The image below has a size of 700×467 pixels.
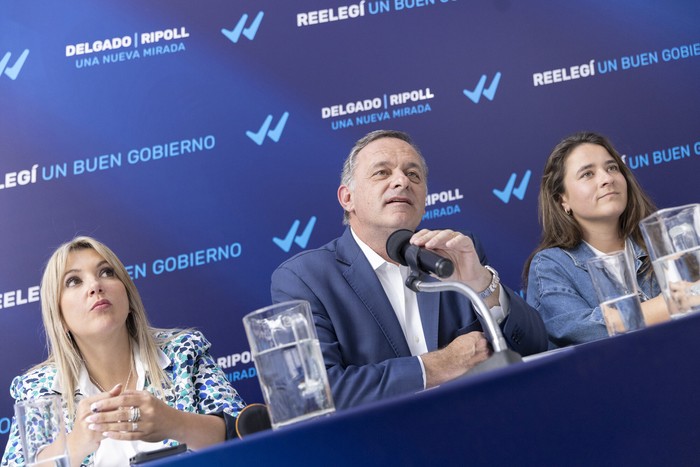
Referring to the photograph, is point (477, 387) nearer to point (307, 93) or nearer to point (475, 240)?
point (475, 240)

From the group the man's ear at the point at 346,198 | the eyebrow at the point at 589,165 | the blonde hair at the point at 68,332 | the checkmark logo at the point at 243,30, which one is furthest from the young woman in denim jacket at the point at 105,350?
the eyebrow at the point at 589,165

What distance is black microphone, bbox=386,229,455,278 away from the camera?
127cm

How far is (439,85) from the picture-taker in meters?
3.33

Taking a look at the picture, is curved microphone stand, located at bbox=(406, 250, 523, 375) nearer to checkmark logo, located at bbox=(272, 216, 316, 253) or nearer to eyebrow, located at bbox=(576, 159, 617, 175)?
eyebrow, located at bbox=(576, 159, 617, 175)

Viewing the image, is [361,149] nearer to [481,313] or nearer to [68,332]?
[68,332]

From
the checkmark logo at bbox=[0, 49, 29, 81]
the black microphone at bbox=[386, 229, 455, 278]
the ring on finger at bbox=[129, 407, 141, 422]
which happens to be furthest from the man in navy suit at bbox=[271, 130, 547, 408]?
the checkmark logo at bbox=[0, 49, 29, 81]

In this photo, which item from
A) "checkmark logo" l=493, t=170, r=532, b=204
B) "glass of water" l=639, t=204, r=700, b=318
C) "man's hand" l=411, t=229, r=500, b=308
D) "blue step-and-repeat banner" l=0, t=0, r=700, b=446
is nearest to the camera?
"glass of water" l=639, t=204, r=700, b=318

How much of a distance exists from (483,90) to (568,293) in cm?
121

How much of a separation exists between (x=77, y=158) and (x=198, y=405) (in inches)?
50.5

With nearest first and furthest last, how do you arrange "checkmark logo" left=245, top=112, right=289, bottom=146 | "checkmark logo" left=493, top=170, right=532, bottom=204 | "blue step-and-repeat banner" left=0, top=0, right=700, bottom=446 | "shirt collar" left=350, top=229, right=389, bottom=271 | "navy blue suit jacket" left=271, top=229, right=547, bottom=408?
"navy blue suit jacket" left=271, top=229, right=547, bottom=408
"shirt collar" left=350, top=229, right=389, bottom=271
"blue step-and-repeat banner" left=0, top=0, right=700, bottom=446
"checkmark logo" left=245, top=112, right=289, bottom=146
"checkmark logo" left=493, top=170, right=532, bottom=204

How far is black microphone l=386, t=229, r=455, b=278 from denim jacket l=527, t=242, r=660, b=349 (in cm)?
100

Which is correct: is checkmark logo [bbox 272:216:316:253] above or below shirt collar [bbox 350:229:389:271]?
above

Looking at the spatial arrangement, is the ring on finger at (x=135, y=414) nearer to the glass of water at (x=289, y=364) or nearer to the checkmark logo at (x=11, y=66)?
the glass of water at (x=289, y=364)

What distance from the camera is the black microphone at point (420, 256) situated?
1274mm
